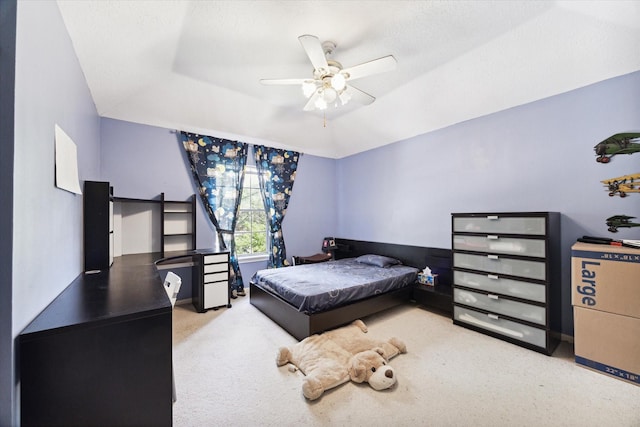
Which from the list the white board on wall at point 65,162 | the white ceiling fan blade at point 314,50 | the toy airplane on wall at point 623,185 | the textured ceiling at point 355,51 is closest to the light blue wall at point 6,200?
the white board on wall at point 65,162

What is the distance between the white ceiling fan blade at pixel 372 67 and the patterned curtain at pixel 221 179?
2.53 metres

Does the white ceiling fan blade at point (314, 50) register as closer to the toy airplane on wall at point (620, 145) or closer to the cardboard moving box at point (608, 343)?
the toy airplane on wall at point (620, 145)

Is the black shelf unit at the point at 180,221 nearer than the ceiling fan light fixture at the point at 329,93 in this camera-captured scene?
No

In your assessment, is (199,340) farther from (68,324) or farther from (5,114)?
(5,114)

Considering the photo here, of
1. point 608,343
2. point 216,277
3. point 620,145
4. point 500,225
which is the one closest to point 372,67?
point 620,145

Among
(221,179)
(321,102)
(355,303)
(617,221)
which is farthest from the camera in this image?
(221,179)

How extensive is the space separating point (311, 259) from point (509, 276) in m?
2.95

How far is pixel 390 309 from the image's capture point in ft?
11.2

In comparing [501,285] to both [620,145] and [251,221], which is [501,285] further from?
[251,221]

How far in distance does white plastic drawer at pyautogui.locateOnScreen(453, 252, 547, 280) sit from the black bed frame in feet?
1.69

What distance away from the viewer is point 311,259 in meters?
4.57

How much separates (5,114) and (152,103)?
9.36 ft

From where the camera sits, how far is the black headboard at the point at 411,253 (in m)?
3.52

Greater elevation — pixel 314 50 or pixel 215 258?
pixel 314 50
